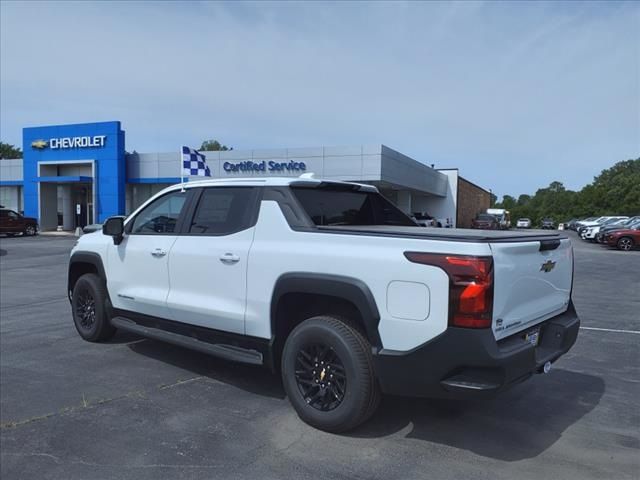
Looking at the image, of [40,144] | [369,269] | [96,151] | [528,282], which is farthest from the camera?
[40,144]

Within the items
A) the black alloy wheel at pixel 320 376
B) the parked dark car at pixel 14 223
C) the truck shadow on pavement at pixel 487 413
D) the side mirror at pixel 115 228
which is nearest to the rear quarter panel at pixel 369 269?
the black alloy wheel at pixel 320 376

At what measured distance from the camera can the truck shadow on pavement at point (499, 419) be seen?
385 cm

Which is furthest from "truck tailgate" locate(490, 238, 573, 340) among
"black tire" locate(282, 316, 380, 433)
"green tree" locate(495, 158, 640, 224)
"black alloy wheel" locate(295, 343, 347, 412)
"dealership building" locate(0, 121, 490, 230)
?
"green tree" locate(495, 158, 640, 224)

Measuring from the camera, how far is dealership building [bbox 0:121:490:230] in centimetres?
3120

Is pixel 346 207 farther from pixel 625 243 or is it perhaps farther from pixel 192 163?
pixel 625 243

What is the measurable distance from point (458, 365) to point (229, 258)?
2.10m

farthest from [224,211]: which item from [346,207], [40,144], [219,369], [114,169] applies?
[40,144]

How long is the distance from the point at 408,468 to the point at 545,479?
0.84m

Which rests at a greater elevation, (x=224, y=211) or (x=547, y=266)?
(x=224, y=211)

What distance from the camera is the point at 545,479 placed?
131 inches

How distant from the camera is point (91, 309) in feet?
21.1

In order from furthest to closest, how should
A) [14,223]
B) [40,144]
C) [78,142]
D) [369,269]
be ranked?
[40,144] → [78,142] → [14,223] → [369,269]

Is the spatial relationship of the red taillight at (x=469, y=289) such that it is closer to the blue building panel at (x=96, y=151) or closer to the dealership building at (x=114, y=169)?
the dealership building at (x=114, y=169)

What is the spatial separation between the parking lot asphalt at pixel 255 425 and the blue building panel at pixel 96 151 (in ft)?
98.4
